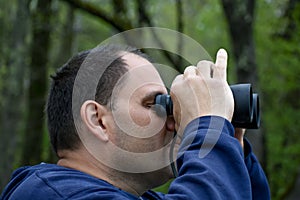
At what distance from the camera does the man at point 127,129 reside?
187cm

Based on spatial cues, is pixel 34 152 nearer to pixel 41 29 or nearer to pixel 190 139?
pixel 41 29

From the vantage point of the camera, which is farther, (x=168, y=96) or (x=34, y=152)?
(x=34, y=152)

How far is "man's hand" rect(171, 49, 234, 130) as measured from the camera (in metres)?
1.94

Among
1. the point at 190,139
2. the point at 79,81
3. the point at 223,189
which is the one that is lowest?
the point at 223,189

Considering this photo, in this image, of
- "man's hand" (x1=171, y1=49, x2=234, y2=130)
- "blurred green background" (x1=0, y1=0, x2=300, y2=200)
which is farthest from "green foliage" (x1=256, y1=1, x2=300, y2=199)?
"man's hand" (x1=171, y1=49, x2=234, y2=130)

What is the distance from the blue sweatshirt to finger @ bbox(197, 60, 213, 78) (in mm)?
145

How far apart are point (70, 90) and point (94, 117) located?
12 cm

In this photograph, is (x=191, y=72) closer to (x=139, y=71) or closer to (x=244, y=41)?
(x=139, y=71)

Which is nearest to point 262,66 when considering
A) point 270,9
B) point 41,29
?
point 270,9

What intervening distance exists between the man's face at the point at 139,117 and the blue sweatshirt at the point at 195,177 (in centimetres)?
16

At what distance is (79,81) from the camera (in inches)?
81.0

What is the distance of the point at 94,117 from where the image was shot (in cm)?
205

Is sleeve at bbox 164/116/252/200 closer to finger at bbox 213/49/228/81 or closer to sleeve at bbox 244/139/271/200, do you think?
finger at bbox 213/49/228/81

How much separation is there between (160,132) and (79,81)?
326 mm
